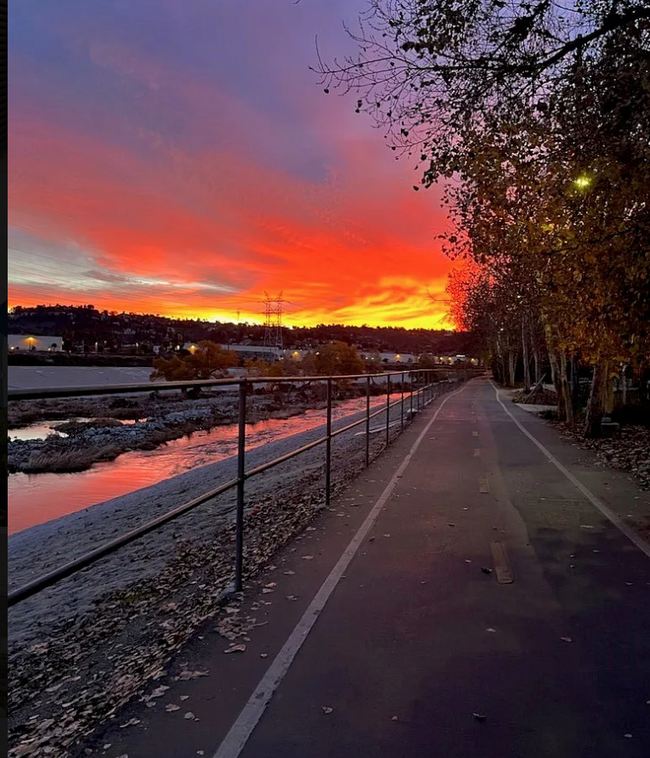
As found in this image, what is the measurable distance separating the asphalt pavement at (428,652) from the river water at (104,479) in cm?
179

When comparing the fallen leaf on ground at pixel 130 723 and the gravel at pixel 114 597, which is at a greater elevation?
the fallen leaf on ground at pixel 130 723

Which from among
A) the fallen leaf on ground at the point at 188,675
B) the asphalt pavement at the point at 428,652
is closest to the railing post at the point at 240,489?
the asphalt pavement at the point at 428,652

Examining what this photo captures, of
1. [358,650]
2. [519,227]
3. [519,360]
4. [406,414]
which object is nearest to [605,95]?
[519,227]

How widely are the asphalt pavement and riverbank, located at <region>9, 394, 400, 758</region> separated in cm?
31

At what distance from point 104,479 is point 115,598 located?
1012 centimetres

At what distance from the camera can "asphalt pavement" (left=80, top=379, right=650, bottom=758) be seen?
9.52ft

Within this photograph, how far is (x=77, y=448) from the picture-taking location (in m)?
8.09

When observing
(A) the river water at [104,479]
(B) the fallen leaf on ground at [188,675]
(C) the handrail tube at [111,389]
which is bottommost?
(A) the river water at [104,479]

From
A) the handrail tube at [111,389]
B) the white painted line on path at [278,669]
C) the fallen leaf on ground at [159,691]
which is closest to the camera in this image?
the handrail tube at [111,389]

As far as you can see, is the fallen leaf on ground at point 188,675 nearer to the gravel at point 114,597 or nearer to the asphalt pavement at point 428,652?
the asphalt pavement at point 428,652

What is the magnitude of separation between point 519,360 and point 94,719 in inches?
3047

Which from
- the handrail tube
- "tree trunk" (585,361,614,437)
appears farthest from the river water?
"tree trunk" (585,361,614,437)

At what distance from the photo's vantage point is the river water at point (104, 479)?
10414mm

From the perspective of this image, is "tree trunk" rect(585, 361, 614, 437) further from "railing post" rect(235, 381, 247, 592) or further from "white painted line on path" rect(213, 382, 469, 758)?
"railing post" rect(235, 381, 247, 592)
